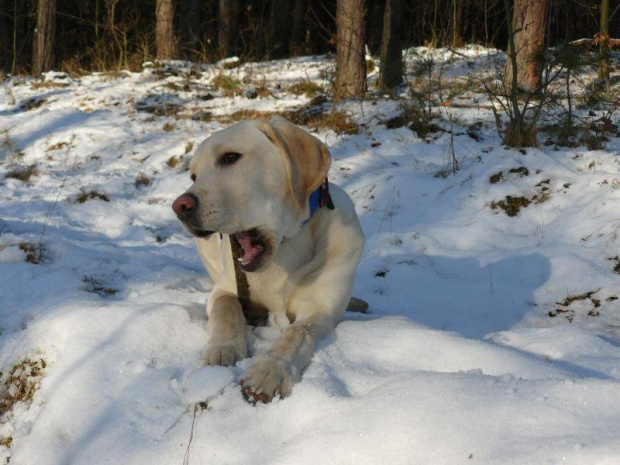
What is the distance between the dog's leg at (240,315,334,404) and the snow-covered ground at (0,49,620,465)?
41 millimetres

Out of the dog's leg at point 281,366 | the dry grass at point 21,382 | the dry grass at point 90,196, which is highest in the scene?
the dog's leg at point 281,366

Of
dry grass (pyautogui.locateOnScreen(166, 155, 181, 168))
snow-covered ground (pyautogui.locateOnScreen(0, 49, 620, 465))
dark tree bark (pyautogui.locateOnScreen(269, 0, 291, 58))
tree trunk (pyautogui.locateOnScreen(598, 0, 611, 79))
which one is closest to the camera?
snow-covered ground (pyautogui.locateOnScreen(0, 49, 620, 465))

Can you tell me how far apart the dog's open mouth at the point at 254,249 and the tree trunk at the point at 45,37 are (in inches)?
449

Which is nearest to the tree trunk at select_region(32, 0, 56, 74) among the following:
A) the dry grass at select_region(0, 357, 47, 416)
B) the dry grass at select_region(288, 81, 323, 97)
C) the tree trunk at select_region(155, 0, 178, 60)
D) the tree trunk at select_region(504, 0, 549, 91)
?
the tree trunk at select_region(155, 0, 178, 60)

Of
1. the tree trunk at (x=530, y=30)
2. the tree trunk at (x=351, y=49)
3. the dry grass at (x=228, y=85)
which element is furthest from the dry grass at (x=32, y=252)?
the dry grass at (x=228, y=85)

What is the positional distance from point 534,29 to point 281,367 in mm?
7055

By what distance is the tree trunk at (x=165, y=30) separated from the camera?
1312cm

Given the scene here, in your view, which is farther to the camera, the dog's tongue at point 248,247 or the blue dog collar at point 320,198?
→ the blue dog collar at point 320,198

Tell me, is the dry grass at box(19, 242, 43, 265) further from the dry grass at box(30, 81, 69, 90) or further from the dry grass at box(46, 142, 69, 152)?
the dry grass at box(30, 81, 69, 90)

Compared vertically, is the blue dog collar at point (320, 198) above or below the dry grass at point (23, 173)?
above

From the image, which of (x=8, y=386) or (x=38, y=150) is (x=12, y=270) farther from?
(x=38, y=150)

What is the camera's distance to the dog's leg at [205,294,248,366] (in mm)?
2457

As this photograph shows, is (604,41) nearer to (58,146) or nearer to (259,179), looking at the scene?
(259,179)

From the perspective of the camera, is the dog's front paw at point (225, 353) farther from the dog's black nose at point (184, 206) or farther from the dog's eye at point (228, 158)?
the dog's eye at point (228, 158)
